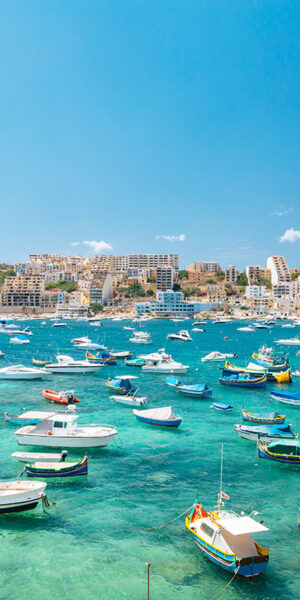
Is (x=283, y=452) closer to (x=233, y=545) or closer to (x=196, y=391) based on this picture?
(x=233, y=545)

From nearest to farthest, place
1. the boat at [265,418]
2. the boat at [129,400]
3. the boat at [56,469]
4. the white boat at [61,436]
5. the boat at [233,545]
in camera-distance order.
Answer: the boat at [233,545] < the boat at [56,469] < the white boat at [61,436] < the boat at [265,418] < the boat at [129,400]

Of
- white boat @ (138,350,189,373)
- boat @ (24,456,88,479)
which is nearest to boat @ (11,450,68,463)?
boat @ (24,456,88,479)

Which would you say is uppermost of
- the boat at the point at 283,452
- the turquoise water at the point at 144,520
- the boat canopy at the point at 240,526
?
the boat canopy at the point at 240,526

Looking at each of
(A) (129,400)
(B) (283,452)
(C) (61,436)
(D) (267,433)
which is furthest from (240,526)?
(A) (129,400)

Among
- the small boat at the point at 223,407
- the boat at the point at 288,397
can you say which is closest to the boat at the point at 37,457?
the small boat at the point at 223,407

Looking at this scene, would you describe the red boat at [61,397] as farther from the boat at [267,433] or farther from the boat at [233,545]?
the boat at [233,545]

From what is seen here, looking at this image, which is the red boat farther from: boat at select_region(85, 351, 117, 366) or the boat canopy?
the boat canopy

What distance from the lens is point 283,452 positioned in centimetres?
2431

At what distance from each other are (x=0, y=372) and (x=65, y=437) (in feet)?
84.7

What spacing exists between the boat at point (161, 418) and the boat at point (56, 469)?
30.9ft

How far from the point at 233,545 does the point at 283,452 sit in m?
10.5

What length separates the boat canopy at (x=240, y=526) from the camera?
14.8m

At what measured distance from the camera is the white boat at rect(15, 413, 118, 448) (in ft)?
83.3

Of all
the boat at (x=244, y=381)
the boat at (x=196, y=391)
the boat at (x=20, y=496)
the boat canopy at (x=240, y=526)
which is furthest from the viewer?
the boat at (x=244, y=381)
